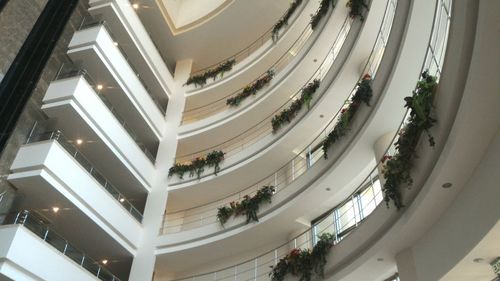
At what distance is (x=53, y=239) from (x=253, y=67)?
12062 millimetres

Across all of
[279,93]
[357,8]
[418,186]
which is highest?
[279,93]

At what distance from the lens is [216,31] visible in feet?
76.7

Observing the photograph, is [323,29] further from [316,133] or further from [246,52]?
[246,52]

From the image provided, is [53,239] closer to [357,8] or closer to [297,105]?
[297,105]

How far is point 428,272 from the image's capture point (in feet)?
25.4

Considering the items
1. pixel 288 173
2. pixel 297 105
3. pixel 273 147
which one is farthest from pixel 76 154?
pixel 297 105

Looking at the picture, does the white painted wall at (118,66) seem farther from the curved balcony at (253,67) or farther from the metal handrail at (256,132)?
the curved balcony at (253,67)

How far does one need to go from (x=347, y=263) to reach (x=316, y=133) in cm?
640

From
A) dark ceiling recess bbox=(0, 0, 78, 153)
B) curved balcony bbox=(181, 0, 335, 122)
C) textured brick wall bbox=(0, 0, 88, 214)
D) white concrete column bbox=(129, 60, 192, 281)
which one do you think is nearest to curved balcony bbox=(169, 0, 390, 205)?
white concrete column bbox=(129, 60, 192, 281)

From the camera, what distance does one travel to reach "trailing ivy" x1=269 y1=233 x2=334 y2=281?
10547mm

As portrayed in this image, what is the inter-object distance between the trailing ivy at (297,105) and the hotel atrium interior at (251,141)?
6 cm

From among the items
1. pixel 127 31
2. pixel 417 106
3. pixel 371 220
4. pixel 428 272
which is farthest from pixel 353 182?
pixel 127 31

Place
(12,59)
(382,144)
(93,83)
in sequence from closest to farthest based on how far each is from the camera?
(382,144) → (12,59) → (93,83)

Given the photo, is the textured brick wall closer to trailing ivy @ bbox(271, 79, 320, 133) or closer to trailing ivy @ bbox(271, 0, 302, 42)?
trailing ivy @ bbox(271, 79, 320, 133)
